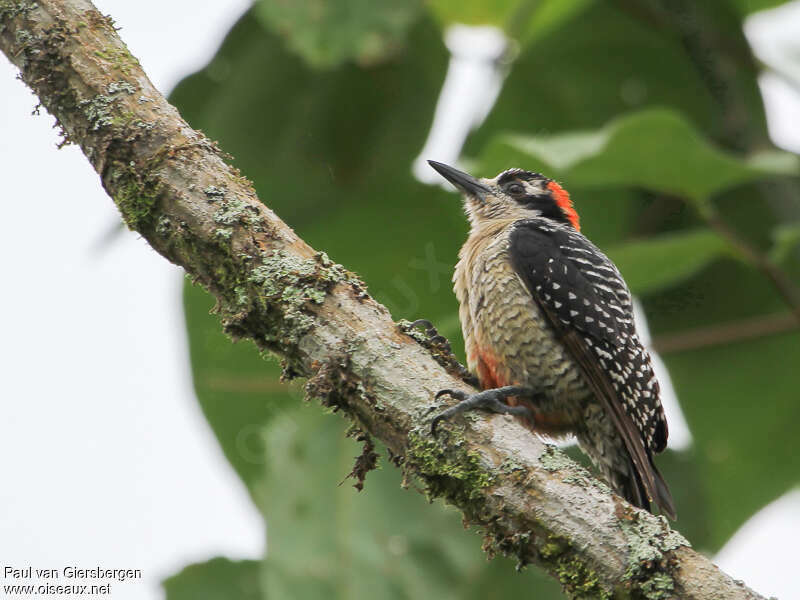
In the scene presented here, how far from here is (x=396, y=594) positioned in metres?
3.94

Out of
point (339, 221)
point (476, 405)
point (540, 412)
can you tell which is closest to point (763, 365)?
point (540, 412)

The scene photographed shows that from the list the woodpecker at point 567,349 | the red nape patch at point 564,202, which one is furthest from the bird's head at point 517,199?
the woodpecker at point 567,349

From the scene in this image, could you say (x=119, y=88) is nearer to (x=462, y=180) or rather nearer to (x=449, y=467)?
(x=449, y=467)

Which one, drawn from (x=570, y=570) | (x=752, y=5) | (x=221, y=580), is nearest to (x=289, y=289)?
(x=570, y=570)

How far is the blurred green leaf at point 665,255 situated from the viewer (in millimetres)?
4480

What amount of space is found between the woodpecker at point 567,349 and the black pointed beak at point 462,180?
0.58 m

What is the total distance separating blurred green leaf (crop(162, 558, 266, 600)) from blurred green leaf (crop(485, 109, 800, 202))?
2.06 metres

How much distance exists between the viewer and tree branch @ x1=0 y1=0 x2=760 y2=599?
2438 millimetres

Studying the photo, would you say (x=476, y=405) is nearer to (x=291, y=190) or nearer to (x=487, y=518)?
→ (x=487, y=518)

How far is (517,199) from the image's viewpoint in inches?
205

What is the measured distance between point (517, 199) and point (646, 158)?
1.01 meters

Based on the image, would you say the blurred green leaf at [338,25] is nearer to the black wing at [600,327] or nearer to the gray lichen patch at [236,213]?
the black wing at [600,327]

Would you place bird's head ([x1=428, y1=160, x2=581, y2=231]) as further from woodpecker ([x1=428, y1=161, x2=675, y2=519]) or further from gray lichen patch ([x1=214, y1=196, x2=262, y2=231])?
gray lichen patch ([x1=214, y1=196, x2=262, y2=231])

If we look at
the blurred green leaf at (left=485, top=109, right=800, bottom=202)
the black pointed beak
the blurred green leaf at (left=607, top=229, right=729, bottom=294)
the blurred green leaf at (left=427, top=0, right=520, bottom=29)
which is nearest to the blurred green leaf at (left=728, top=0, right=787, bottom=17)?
the blurred green leaf at (left=427, top=0, right=520, bottom=29)
